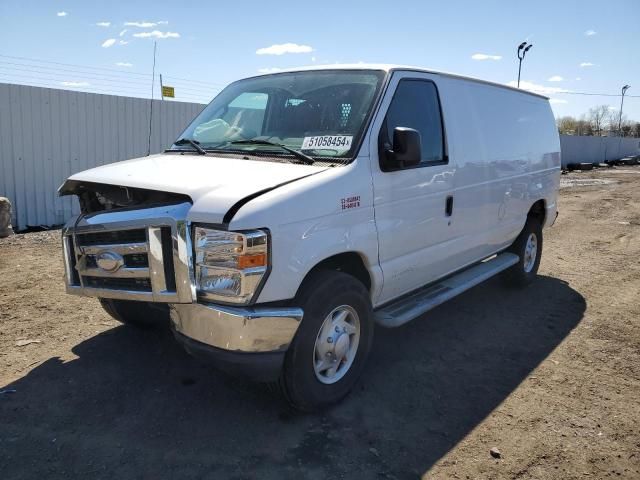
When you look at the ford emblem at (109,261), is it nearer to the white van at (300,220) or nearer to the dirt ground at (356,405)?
the white van at (300,220)

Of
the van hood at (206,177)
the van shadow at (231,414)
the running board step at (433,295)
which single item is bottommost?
the van shadow at (231,414)

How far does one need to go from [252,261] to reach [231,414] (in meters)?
1.18

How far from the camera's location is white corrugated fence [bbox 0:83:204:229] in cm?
935

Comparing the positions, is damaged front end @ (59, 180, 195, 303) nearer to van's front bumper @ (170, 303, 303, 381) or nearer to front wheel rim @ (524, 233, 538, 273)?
van's front bumper @ (170, 303, 303, 381)

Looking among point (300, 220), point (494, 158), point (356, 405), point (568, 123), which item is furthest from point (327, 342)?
point (568, 123)

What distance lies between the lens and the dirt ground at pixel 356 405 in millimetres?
2922

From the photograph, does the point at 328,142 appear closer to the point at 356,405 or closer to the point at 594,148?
the point at 356,405

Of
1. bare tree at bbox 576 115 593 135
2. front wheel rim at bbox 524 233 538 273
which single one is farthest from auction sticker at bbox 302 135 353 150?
bare tree at bbox 576 115 593 135

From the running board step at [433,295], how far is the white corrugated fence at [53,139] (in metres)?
8.00

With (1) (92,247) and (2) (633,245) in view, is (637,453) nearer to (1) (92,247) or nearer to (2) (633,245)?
(1) (92,247)

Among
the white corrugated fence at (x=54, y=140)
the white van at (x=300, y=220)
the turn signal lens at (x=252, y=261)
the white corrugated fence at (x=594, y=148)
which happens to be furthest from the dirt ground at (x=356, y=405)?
the white corrugated fence at (x=594, y=148)

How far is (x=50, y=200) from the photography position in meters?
9.93

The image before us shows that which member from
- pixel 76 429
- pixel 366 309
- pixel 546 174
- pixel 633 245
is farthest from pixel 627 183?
pixel 76 429

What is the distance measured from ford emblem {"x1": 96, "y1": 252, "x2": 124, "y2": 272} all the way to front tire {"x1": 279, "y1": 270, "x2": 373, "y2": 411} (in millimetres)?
1091
